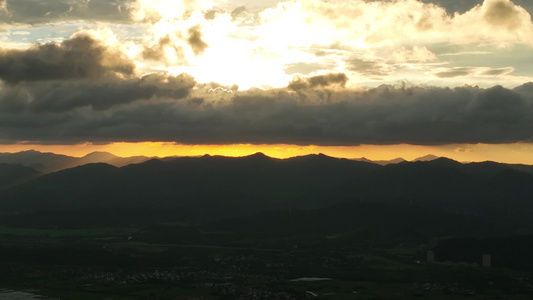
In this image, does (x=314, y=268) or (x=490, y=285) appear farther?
(x=314, y=268)

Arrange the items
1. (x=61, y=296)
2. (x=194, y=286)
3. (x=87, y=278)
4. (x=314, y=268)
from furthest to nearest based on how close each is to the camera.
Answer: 1. (x=314, y=268)
2. (x=87, y=278)
3. (x=194, y=286)
4. (x=61, y=296)

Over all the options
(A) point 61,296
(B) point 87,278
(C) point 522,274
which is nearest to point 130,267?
(B) point 87,278

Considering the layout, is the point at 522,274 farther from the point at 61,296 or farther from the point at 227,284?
the point at 61,296

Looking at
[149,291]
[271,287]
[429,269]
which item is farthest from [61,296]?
[429,269]

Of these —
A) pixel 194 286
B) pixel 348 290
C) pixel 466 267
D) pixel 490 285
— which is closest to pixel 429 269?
pixel 466 267

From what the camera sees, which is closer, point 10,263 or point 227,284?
point 227,284

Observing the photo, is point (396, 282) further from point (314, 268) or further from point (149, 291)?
point (149, 291)

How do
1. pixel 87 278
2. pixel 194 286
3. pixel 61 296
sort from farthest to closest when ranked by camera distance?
pixel 87 278
pixel 194 286
pixel 61 296

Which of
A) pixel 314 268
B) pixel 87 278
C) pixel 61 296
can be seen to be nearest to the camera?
pixel 61 296
